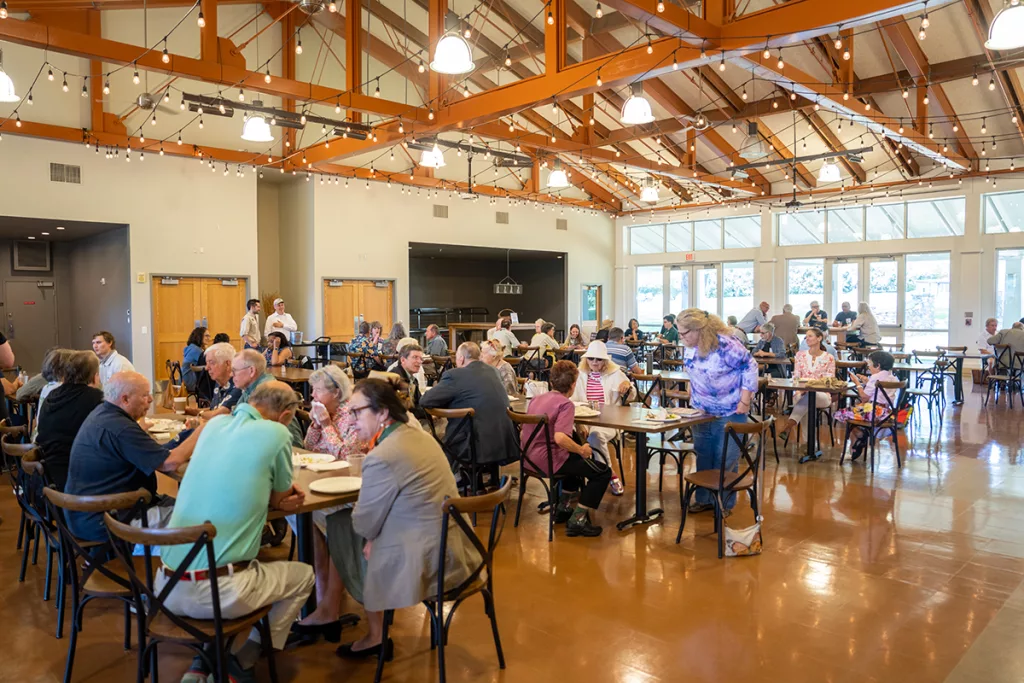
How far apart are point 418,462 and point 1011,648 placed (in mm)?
2672

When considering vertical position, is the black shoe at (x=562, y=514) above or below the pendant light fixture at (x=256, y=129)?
below

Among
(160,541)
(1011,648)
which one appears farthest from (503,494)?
(1011,648)

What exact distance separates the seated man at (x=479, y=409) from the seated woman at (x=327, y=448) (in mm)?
1033

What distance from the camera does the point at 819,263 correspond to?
16.1m

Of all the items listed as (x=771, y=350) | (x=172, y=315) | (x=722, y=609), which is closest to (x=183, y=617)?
(x=722, y=609)

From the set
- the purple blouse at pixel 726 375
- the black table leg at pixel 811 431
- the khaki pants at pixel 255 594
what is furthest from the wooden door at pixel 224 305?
the khaki pants at pixel 255 594

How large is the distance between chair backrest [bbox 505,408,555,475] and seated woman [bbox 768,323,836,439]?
12.2 ft

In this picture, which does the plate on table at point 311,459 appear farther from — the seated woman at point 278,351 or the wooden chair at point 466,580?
the seated woman at point 278,351

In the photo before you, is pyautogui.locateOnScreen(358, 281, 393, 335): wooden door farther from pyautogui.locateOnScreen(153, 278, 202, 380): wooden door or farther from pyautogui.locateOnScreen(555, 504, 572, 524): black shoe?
pyautogui.locateOnScreen(555, 504, 572, 524): black shoe

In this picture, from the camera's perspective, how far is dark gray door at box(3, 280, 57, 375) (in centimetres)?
1297

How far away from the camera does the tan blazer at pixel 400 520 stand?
2645 mm

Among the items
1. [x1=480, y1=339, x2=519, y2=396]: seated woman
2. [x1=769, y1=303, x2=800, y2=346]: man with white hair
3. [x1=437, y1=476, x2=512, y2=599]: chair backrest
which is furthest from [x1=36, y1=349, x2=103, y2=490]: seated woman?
[x1=769, y1=303, x2=800, y2=346]: man with white hair

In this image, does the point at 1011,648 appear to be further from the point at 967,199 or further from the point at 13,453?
the point at 967,199

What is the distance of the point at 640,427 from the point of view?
4480 millimetres
